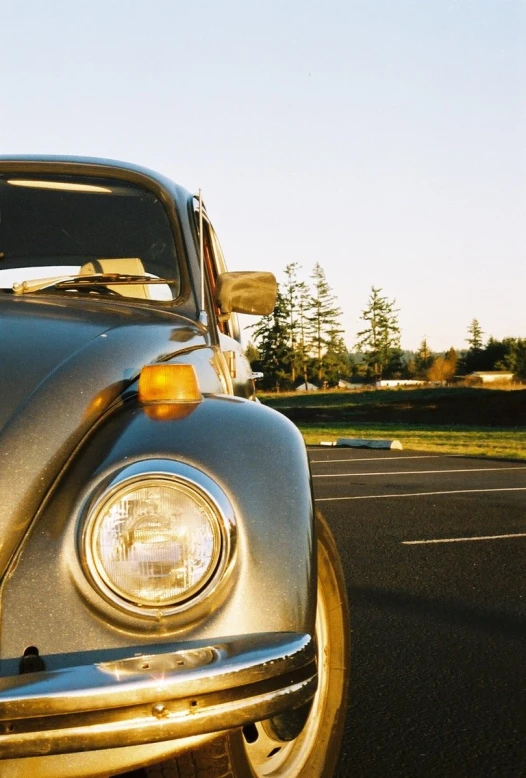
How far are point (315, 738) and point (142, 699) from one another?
0.95 meters

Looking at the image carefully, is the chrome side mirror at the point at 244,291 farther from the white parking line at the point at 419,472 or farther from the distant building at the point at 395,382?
the distant building at the point at 395,382

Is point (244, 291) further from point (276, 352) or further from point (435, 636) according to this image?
point (276, 352)

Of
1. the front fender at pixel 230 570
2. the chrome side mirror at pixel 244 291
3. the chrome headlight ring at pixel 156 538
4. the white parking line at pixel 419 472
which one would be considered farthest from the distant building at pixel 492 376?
the chrome headlight ring at pixel 156 538

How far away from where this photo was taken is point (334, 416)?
51.2 metres

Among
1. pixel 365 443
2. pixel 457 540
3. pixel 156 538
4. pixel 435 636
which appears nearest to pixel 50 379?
pixel 156 538

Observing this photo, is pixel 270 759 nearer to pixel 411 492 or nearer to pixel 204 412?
pixel 204 412

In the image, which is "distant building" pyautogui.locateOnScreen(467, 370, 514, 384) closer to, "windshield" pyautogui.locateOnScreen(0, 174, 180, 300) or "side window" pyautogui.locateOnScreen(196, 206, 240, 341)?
"side window" pyautogui.locateOnScreen(196, 206, 240, 341)

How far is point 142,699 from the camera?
160cm

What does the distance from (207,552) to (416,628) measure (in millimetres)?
2915

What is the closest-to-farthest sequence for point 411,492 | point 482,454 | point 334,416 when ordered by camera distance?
point 411,492 → point 482,454 → point 334,416

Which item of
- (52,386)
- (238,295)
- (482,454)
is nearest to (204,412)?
(52,386)

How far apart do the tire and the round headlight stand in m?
0.34

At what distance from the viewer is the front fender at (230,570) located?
1762mm

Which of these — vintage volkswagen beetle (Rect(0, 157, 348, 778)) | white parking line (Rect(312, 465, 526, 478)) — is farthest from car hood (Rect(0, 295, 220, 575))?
white parking line (Rect(312, 465, 526, 478))
